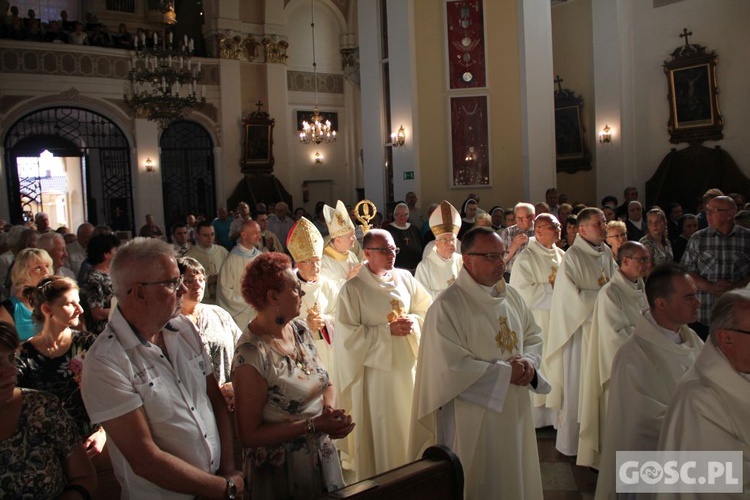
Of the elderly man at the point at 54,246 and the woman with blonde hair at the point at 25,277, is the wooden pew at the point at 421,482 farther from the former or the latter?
the elderly man at the point at 54,246

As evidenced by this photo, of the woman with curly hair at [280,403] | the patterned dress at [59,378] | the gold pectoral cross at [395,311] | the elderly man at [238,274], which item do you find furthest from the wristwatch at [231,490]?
the elderly man at [238,274]

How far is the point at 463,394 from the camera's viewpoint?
380 centimetres

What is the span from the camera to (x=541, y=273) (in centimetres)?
625

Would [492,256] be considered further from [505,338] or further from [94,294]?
[94,294]

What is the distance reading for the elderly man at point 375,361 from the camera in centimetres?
471

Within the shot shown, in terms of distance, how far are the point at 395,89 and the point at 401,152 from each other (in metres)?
1.26

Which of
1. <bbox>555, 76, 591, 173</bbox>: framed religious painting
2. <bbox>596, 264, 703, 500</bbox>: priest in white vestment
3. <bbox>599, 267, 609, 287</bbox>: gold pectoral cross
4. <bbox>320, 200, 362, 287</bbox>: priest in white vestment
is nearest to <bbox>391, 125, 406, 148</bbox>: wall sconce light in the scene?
<bbox>555, 76, 591, 173</bbox>: framed religious painting

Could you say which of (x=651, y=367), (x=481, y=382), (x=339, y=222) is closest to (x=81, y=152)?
(x=339, y=222)

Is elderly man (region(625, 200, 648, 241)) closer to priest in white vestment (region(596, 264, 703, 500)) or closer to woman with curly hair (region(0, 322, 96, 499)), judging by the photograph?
priest in white vestment (region(596, 264, 703, 500))

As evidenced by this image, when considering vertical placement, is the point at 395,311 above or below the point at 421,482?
above

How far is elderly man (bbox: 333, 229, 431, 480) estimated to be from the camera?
4.71 m

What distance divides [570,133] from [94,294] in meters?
13.8

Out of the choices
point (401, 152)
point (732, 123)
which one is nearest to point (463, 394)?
point (401, 152)

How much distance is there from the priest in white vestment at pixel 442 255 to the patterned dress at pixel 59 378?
3.67m
